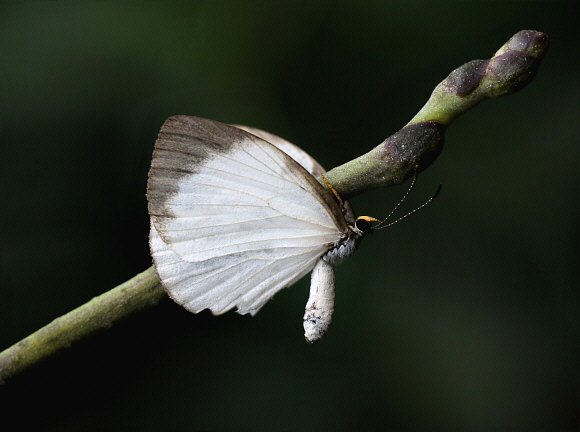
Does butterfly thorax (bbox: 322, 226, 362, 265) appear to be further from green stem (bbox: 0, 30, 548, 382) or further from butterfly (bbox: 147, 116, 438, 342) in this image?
green stem (bbox: 0, 30, 548, 382)

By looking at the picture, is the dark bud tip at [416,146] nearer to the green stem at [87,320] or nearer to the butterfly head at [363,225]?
the butterfly head at [363,225]

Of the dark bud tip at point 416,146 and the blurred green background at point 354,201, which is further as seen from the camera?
the blurred green background at point 354,201

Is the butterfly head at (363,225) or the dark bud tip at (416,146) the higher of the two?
the dark bud tip at (416,146)

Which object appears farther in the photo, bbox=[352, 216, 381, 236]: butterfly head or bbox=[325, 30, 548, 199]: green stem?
bbox=[352, 216, 381, 236]: butterfly head

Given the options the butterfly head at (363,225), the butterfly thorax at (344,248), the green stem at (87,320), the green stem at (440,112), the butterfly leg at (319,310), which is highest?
the green stem at (440,112)

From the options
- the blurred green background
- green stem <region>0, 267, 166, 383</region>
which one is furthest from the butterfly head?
the blurred green background

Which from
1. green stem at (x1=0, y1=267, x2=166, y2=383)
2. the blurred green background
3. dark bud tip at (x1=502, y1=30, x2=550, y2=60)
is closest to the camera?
dark bud tip at (x1=502, y1=30, x2=550, y2=60)

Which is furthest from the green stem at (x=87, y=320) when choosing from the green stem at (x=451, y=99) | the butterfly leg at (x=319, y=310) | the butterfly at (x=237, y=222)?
the green stem at (x=451, y=99)

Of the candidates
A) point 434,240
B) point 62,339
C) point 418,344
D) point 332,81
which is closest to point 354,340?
point 418,344

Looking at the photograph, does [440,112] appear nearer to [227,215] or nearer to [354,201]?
[227,215]
